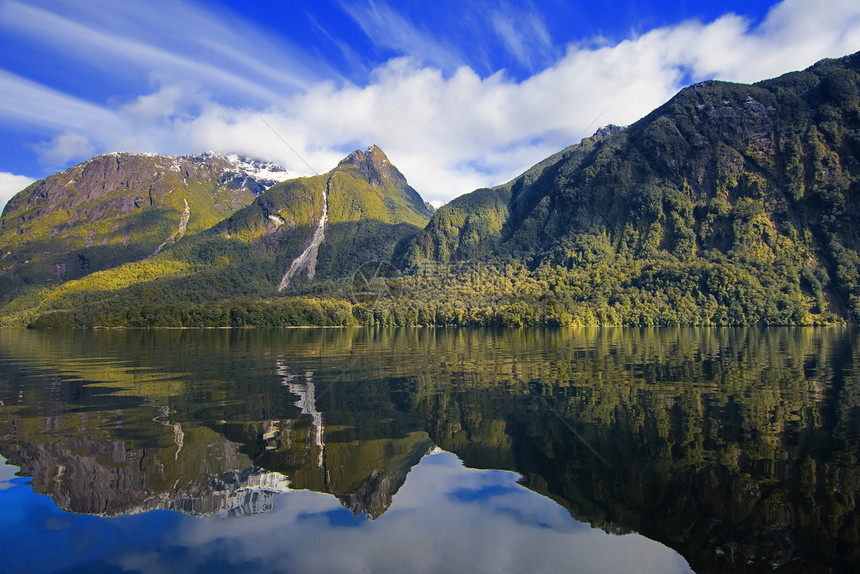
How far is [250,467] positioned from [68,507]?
16.7ft

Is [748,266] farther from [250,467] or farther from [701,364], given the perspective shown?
[250,467]

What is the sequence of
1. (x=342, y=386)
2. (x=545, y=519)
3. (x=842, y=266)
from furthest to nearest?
(x=842, y=266) → (x=342, y=386) → (x=545, y=519)

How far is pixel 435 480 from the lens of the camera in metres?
16.9

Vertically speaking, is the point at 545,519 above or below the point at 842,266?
below

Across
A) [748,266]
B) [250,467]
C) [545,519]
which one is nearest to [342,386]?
[250,467]

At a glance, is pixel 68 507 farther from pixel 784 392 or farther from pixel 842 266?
pixel 842 266

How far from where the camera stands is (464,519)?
13805mm

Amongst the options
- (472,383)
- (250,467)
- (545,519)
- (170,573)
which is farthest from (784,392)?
(170,573)

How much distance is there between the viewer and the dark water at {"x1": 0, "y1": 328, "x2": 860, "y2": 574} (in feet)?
39.0

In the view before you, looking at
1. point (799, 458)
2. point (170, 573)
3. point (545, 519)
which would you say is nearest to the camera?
point (170, 573)

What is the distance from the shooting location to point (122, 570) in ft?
36.8

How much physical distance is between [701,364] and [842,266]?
203 metres

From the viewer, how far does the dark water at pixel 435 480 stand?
11883 millimetres

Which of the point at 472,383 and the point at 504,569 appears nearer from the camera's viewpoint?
the point at 504,569
